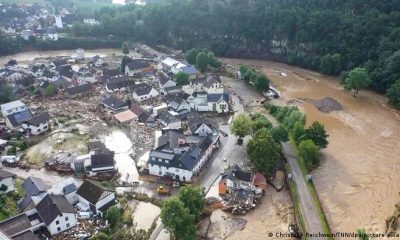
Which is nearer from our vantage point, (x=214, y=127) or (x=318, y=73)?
(x=214, y=127)

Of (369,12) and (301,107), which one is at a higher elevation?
(369,12)

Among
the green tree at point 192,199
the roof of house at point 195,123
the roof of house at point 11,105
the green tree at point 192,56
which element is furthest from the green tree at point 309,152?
the green tree at point 192,56

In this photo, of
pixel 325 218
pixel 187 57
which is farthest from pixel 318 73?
pixel 325 218

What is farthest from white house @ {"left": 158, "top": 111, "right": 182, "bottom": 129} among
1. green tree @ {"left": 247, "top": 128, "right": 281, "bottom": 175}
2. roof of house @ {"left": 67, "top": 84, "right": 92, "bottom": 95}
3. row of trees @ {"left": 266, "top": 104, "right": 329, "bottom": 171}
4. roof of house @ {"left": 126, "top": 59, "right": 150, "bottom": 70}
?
roof of house @ {"left": 126, "top": 59, "right": 150, "bottom": 70}

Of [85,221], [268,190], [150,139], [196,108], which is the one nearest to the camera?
[85,221]

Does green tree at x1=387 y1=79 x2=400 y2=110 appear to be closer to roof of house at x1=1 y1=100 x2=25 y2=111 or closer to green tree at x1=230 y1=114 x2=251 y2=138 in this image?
green tree at x1=230 y1=114 x2=251 y2=138

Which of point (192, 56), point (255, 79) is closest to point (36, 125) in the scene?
point (255, 79)

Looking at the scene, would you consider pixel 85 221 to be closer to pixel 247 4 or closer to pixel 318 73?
pixel 318 73
